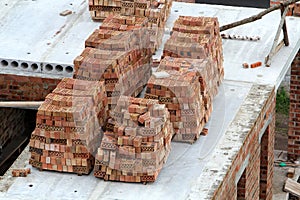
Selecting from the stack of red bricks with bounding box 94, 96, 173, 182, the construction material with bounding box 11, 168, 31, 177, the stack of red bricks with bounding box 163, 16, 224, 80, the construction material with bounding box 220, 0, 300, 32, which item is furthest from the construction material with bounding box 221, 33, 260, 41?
the construction material with bounding box 11, 168, 31, 177

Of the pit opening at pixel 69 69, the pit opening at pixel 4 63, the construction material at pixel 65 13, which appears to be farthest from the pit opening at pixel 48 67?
the construction material at pixel 65 13

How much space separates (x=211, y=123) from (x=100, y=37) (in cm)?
191

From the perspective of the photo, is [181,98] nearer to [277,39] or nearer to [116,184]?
[116,184]

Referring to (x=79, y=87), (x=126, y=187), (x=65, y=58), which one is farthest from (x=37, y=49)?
(x=126, y=187)

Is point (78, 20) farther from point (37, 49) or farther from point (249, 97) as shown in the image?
point (249, 97)

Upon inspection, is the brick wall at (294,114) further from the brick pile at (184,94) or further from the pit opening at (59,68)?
the pit opening at (59,68)

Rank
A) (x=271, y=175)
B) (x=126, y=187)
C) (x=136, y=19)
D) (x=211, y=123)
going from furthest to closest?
(x=271, y=175), (x=136, y=19), (x=211, y=123), (x=126, y=187)

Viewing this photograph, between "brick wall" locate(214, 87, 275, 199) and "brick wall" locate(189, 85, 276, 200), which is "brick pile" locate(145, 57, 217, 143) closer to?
"brick wall" locate(189, 85, 276, 200)

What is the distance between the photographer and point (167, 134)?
14664mm

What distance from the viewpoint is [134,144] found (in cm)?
1420

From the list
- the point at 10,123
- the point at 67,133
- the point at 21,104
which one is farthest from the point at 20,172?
the point at 10,123

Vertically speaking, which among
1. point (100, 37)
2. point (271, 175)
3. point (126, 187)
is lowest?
point (271, 175)

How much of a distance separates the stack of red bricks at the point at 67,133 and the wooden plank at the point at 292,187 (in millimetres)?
5141

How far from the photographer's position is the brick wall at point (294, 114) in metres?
19.6
